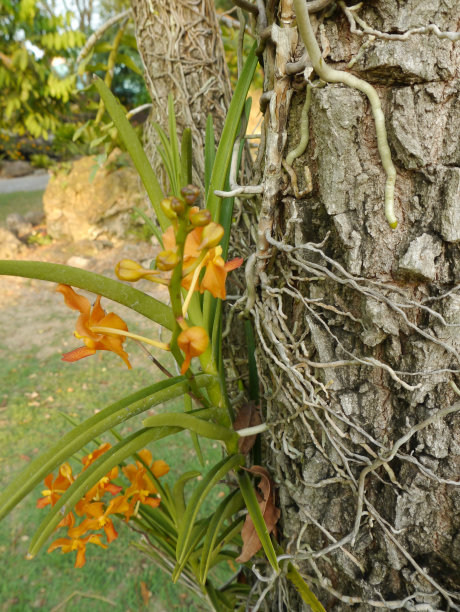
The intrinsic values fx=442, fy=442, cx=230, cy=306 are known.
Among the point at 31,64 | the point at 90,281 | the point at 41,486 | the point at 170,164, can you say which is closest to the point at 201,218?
the point at 90,281

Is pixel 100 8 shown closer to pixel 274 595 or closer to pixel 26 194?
pixel 26 194

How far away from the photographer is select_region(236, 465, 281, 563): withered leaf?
698mm

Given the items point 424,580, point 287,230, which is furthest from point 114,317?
point 424,580

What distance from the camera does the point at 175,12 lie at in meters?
0.94

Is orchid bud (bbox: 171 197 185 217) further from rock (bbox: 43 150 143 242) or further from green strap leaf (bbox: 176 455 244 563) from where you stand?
rock (bbox: 43 150 143 242)

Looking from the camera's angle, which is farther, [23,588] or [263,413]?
[23,588]

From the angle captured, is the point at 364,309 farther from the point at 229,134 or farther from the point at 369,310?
the point at 229,134

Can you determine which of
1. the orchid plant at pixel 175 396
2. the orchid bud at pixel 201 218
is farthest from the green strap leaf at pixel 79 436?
the orchid bud at pixel 201 218

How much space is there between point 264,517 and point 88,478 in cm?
34

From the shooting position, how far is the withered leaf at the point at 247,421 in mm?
736

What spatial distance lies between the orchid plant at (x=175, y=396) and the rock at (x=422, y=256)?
0.63 ft

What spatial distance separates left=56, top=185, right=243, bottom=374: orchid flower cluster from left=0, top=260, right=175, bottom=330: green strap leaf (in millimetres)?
17

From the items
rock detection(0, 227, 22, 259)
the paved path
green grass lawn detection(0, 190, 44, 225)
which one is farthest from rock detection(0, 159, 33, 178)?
rock detection(0, 227, 22, 259)

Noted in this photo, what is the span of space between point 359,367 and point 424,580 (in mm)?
297
